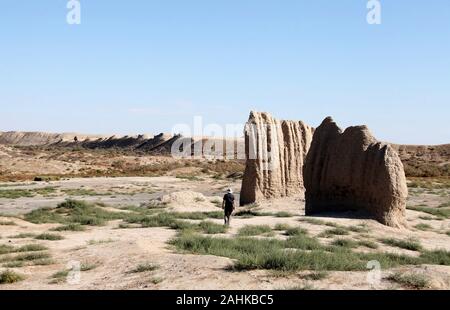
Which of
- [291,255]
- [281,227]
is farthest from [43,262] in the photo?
[281,227]

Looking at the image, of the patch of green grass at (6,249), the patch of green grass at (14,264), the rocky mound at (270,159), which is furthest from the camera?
the rocky mound at (270,159)

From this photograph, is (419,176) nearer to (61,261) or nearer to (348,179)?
(348,179)

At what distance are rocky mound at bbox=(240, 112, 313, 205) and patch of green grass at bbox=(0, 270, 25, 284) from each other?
677 inches

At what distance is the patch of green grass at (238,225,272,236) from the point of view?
16.0 m

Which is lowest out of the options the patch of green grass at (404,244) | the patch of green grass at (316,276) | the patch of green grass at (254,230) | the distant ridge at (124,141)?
the patch of green grass at (404,244)

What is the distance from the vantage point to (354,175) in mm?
19812

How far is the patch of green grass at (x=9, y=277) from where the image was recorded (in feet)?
31.3

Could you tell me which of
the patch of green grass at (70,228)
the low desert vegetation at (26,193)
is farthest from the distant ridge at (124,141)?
the patch of green grass at (70,228)

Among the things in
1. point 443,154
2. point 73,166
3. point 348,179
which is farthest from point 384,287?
point 443,154

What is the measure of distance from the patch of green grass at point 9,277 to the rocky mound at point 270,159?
56.5 feet

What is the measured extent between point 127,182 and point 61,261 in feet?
140

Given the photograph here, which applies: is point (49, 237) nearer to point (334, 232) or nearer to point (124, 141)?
point (334, 232)

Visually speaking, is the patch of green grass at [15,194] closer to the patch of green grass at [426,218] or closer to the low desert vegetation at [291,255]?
the low desert vegetation at [291,255]

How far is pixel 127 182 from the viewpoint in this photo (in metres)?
53.6
